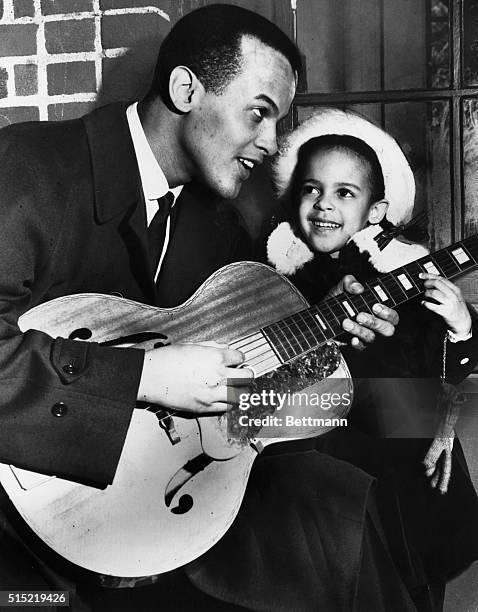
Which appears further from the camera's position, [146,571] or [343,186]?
[343,186]

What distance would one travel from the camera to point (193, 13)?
5.38 feet

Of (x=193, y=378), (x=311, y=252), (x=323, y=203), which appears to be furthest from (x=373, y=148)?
(x=193, y=378)

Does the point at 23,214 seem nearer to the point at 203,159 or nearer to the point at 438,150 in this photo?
the point at 203,159

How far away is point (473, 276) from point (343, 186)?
1.13 ft

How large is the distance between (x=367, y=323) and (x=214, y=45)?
671mm

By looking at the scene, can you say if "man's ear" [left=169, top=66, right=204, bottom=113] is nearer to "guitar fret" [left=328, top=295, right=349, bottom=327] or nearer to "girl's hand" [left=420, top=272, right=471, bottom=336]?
"guitar fret" [left=328, top=295, right=349, bottom=327]

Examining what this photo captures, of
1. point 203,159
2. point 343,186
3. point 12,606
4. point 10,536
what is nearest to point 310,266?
point 343,186

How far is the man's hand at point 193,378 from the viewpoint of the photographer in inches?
59.5

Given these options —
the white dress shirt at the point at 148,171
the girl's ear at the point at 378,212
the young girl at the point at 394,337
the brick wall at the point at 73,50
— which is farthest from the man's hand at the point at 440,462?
the brick wall at the point at 73,50

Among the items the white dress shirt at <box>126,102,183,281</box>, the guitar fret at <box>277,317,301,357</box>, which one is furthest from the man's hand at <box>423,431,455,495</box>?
the white dress shirt at <box>126,102,183,281</box>

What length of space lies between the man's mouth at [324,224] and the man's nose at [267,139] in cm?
18

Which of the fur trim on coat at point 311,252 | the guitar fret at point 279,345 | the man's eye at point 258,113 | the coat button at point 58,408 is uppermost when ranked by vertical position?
the man's eye at point 258,113

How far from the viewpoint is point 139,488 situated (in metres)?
1.51

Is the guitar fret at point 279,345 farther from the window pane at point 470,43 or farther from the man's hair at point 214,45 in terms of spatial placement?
the window pane at point 470,43
